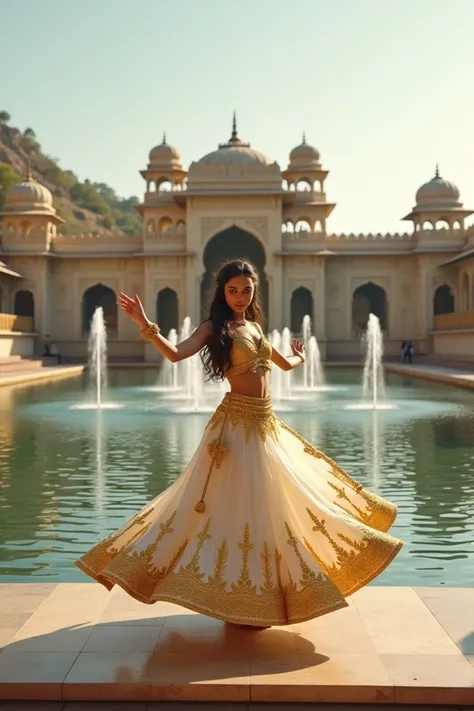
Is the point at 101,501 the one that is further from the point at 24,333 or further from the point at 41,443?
the point at 24,333

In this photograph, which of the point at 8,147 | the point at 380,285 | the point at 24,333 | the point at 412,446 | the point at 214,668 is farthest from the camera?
the point at 8,147

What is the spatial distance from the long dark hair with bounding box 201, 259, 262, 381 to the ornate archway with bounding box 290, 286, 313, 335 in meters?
28.6

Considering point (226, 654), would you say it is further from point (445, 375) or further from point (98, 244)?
point (98, 244)

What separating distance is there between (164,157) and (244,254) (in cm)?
482

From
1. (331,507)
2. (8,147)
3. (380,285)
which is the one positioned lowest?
(331,507)

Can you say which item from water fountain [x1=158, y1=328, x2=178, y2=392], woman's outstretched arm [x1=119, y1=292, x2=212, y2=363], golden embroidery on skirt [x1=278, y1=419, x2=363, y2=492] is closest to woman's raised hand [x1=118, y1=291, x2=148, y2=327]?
woman's outstretched arm [x1=119, y1=292, x2=212, y2=363]

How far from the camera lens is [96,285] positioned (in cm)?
3109

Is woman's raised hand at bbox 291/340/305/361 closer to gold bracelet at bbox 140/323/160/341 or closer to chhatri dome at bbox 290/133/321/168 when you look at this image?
gold bracelet at bbox 140/323/160/341

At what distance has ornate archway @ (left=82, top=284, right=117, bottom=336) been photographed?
32.1 meters

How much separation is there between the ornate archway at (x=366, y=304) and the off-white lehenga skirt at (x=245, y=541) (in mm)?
30110

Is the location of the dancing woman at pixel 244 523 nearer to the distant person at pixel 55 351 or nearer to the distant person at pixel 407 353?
the distant person at pixel 407 353

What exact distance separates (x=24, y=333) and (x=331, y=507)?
25.5 meters

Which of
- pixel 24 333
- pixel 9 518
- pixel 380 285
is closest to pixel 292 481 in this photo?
pixel 9 518

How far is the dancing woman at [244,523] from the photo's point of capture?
2.93 metres
